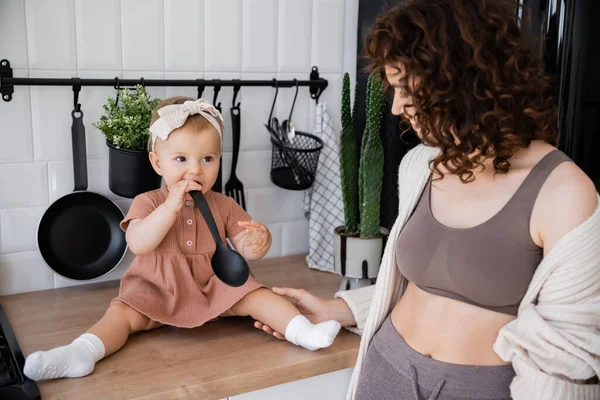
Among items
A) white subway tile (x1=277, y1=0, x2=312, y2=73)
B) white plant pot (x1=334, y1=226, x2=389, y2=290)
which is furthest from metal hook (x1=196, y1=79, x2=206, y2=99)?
white plant pot (x1=334, y1=226, x2=389, y2=290)

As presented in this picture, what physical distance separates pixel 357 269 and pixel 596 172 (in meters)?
0.53

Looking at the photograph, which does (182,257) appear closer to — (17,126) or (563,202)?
(17,126)

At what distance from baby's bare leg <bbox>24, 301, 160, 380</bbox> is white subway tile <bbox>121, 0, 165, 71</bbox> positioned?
0.57 meters

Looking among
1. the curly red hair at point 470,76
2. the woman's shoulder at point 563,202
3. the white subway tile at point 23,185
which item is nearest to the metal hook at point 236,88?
the white subway tile at point 23,185

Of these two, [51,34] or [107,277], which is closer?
[51,34]

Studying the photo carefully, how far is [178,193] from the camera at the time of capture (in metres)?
1.20

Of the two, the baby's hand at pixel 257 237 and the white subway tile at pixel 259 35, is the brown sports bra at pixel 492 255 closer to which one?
the baby's hand at pixel 257 237

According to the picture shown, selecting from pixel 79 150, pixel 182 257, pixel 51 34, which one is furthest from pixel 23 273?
pixel 51 34

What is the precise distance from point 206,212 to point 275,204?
510 mm

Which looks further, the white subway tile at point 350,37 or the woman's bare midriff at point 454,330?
the white subway tile at point 350,37

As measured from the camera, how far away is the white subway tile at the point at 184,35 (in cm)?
150

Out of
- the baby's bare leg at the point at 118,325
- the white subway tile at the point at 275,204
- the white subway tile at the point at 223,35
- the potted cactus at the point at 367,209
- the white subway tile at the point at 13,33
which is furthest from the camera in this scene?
the white subway tile at the point at 275,204

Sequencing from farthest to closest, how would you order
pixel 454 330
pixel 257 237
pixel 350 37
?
pixel 350 37
pixel 257 237
pixel 454 330

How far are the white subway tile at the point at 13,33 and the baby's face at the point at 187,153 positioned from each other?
0.37 metres
